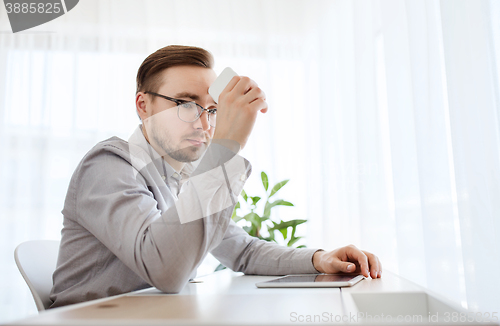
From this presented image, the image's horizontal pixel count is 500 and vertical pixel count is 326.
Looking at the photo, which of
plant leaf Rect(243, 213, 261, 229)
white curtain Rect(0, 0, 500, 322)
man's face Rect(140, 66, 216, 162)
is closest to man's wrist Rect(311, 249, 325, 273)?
man's face Rect(140, 66, 216, 162)

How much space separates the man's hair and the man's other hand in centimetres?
61

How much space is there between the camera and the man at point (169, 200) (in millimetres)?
601

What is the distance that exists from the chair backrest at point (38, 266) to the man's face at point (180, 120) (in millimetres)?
411

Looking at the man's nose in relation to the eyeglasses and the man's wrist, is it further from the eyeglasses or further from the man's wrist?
the man's wrist

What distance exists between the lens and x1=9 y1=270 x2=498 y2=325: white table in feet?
1.19

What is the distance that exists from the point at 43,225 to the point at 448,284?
2411 millimetres

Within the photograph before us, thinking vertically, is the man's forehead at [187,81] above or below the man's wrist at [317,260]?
above

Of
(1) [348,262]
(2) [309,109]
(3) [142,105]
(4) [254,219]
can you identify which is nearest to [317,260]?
(1) [348,262]

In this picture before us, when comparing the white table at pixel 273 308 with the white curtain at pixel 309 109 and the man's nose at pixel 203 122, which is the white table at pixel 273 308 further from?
the white curtain at pixel 309 109

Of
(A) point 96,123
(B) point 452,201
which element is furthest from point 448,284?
(A) point 96,123

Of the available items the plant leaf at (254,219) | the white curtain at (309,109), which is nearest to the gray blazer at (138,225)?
the white curtain at (309,109)

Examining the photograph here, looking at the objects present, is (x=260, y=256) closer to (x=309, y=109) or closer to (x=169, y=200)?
(x=169, y=200)

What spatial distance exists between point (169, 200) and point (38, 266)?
14.4 inches

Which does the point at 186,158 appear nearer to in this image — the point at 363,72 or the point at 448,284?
the point at 448,284
